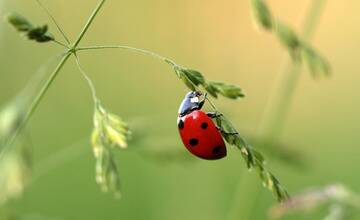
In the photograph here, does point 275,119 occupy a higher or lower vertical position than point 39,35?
higher

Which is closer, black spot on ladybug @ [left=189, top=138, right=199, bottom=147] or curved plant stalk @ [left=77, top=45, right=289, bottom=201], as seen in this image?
curved plant stalk @ [left=77, top=45, right=289, bottom=201]

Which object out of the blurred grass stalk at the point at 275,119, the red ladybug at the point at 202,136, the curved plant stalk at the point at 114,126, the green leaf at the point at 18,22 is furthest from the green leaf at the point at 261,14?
the green leaf at the point at 18,22

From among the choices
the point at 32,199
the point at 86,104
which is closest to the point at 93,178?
the point at 32,199

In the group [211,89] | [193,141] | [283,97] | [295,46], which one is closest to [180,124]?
[193,141]

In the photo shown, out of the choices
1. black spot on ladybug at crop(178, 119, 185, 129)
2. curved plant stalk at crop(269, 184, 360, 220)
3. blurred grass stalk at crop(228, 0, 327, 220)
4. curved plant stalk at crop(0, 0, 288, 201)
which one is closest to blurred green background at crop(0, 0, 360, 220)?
blurred grass stalk at crop(228, 0, 327, 220)

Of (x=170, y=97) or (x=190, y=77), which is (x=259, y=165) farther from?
(x=170, y=97)

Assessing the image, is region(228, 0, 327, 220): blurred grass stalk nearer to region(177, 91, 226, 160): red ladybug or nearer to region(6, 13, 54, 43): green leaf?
region(177, 91, 226, 160): red ladybug
